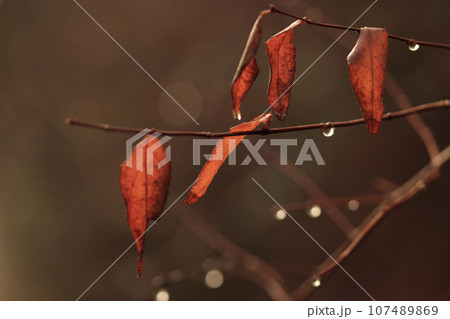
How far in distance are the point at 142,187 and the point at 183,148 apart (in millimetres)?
864

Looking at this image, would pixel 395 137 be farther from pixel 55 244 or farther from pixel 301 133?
pixel 55 244

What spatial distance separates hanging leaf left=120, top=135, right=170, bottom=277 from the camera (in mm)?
337

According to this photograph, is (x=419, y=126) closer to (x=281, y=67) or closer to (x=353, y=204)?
(x=353, y=204)

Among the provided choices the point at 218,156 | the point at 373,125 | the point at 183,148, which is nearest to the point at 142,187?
the point at 218,156

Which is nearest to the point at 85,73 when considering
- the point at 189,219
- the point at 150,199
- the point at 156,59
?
the point at 156,59

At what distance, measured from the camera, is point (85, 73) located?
1.25 m

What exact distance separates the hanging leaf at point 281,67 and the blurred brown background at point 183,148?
0.77 metres

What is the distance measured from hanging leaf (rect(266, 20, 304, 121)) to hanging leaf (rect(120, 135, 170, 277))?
0.11 meters

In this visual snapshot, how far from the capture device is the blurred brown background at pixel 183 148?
3.50 ft

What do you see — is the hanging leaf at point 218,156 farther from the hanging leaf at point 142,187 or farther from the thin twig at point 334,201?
the thin twig at point 334,201

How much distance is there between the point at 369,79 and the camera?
330 millimetres

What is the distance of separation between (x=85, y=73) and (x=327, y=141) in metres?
0.76

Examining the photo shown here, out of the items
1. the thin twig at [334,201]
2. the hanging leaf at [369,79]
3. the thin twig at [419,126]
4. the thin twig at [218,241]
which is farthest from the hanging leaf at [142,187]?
the thin twig at [218,241]
